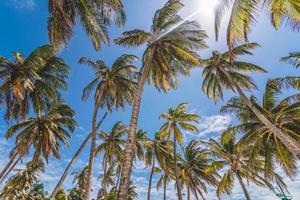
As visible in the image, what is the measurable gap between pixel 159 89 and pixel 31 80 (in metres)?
10.7

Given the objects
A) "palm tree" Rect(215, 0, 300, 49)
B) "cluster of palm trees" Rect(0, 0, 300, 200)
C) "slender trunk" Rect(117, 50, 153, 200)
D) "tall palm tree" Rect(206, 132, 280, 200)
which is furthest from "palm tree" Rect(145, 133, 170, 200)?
"palm tree" Rect(215, 0, 300, 49)

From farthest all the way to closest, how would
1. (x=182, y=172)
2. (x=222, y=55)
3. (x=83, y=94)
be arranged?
(x=182, y=172) → (x=83, y=94) → (x=222, y=55)

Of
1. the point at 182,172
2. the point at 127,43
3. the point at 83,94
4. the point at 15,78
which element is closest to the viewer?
the point at 127,43

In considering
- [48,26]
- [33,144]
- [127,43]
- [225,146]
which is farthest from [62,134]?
[48,26]

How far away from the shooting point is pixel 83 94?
83.1ft

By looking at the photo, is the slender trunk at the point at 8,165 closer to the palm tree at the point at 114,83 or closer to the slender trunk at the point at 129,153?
the palm tree at the point at 114,83

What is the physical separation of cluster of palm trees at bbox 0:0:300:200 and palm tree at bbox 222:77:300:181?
2.7 inches

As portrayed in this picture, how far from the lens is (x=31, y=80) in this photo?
77.6 ft

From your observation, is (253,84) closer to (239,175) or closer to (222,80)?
(222,80)

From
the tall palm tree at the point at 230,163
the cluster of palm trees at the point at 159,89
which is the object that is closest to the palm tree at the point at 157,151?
the cluster of palm trees at the point at 159,89

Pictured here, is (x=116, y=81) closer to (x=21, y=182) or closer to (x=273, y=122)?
(x=273, y=122)

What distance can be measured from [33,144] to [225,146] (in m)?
18.8

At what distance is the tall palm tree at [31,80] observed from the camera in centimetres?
2173

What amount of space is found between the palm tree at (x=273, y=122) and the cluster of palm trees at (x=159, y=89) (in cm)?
7
